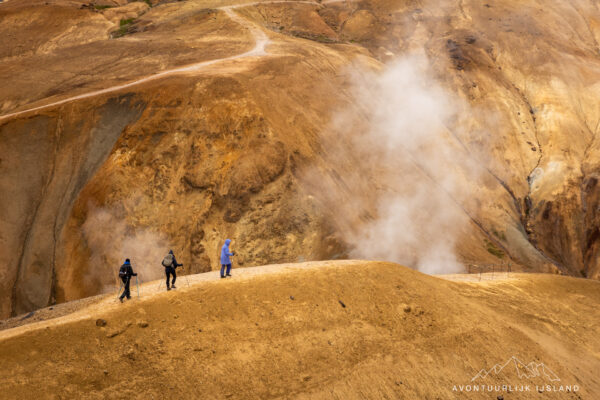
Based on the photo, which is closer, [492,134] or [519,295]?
[519,295]

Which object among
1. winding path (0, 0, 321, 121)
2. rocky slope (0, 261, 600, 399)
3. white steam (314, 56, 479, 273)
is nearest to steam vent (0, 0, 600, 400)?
rocky slope (0, 261, 600, 399)

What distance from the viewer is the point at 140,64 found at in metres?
26.8

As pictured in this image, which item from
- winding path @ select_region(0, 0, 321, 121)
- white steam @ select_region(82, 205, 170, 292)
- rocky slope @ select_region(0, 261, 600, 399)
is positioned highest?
winding path @ select_region(0, 0, 321, 121)

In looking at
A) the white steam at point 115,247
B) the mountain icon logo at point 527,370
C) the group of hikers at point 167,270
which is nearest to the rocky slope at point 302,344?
the mountain icon logo at point 527,370

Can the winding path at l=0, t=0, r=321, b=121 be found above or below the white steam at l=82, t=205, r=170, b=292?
above

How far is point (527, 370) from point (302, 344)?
20.0 feet

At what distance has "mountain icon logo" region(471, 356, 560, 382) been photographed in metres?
9.73

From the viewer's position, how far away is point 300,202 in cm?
1911

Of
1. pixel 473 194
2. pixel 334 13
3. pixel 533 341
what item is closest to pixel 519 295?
pixel 533 341

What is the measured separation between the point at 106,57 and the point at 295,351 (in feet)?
91.7

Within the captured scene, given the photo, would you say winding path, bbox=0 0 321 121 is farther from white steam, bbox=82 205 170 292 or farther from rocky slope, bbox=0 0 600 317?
white steam, bbox=82 205 170 292

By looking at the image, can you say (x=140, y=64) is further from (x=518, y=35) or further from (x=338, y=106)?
(x=518, y=35)

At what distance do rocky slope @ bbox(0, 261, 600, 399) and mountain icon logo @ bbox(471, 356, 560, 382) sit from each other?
3 centimetres

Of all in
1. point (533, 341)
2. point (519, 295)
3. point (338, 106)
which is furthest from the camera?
point (338, 106)
